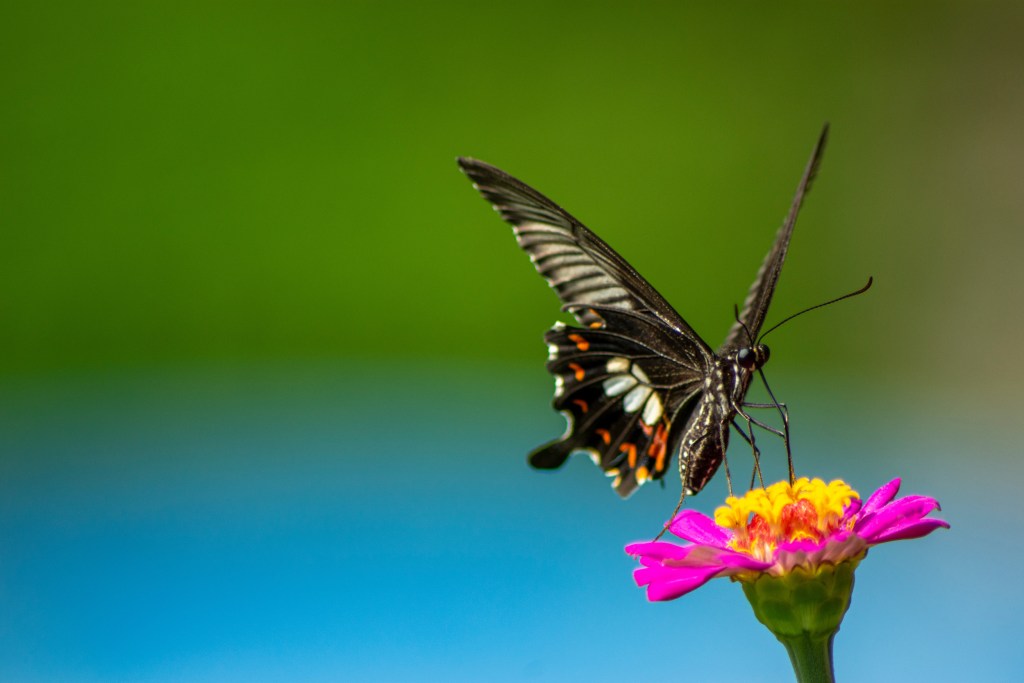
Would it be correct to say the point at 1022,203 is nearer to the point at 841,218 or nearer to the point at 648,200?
the point at 841,218

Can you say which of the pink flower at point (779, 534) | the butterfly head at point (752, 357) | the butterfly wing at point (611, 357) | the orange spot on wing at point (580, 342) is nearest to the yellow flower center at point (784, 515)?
the pink flower at point (779, 534)

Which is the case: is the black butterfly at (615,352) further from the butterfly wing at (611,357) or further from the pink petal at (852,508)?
the pink petal at (852,508)

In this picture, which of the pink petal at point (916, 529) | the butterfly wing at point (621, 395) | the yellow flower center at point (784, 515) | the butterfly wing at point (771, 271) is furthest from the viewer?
the butterfly wing at point (621, 395)

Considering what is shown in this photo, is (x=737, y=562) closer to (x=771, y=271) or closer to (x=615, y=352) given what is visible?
(x=771, y=271)

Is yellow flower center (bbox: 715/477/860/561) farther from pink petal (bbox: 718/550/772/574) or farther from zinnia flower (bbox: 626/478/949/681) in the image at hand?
pink petal (bbox: 718/550/772/574)

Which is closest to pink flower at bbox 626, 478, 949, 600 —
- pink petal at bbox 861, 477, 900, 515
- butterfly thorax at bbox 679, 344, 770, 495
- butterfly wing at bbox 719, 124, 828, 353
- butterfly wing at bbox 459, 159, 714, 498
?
pink petal at bbox 861, 477, 900, 515

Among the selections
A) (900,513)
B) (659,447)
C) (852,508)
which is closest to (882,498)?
(852,508)

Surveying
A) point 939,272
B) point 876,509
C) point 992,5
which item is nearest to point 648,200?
point 939,272
